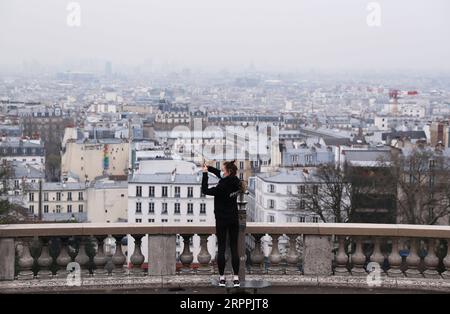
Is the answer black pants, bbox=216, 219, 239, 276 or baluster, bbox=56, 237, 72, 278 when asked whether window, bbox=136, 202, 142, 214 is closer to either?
baluster, bbox=56, 237, 72, 278

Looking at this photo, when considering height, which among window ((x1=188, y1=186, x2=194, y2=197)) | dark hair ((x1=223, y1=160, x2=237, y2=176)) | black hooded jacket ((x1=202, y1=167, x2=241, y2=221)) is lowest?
window ((x1=188, y1=186, x2=194, y2=197))

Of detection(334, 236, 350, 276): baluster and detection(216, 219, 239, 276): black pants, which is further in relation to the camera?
detection(334, 236, 350, 276): baluster

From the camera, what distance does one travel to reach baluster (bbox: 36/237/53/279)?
250 inches

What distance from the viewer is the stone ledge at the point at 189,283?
6176 millimetres

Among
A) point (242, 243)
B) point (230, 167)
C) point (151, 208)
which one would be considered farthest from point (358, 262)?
point (151, 208)

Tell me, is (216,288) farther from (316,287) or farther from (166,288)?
(316,287)

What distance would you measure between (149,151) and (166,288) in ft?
107

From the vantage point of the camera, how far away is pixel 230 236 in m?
5.92

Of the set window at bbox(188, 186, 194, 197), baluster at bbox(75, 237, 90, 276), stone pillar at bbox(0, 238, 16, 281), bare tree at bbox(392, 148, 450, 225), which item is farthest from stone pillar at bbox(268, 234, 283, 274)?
window at bbox(188, 186, 194, 197)

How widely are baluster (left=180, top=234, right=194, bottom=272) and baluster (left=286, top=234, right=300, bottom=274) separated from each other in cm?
78

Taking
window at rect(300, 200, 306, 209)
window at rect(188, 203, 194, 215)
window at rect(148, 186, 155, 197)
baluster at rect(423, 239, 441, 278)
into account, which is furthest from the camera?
window at rect(148, 186, 155, 197)

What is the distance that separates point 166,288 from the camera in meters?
6.28

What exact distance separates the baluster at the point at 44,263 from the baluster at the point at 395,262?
8.68 ft
